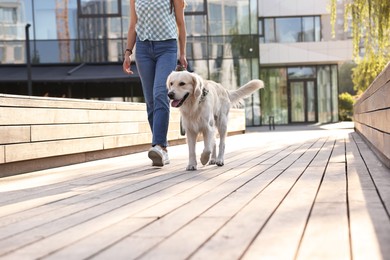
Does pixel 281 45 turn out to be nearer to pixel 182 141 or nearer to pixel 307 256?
pixel 182 141

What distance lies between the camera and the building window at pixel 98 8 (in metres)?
23.0

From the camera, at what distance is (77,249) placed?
212 centimetres

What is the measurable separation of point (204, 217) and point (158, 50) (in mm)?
3389

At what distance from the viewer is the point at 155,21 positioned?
5.77 meters

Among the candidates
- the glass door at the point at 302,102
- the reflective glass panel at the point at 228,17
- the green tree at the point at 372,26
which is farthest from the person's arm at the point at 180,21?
the glass door at the point at 302,102

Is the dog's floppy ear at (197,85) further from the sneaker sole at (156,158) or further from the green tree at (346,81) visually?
the green tree at (346,81)

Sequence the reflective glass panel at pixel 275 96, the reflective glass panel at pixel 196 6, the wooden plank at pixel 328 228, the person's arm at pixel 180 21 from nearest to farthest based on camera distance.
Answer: the wooden plank at pixel 328 228
the person's arm at pixel 180 21
the reflective glass panel at pixel 196 6
the reflective glass panel at pixel 275 96

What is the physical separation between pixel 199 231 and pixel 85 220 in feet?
2.28

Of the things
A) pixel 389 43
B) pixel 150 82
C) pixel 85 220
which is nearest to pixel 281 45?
pixel 389 43

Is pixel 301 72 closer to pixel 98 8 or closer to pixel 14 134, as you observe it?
pixel 98 8

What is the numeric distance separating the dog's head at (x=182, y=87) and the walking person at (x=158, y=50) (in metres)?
0.35

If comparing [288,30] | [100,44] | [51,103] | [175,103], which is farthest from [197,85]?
[288,30]

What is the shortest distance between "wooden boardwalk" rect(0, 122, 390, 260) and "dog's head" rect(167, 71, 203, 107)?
89cm

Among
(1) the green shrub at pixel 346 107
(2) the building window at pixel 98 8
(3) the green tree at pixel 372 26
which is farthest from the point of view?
(1) the green shrub at pixel 346 107
